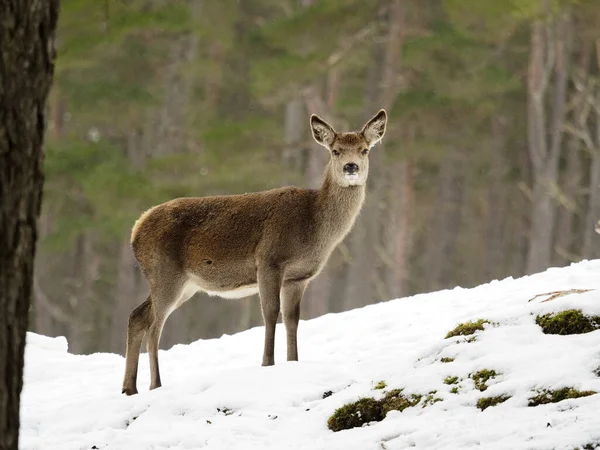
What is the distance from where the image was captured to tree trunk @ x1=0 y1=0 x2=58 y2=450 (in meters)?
4.25

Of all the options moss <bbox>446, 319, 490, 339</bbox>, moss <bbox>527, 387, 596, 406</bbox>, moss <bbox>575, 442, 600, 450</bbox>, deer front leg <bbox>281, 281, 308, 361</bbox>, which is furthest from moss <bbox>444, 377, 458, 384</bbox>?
deer front leg <bbox>281, 281, 308, 361</bbox>

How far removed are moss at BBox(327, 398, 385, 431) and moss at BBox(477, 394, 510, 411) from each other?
0.67m

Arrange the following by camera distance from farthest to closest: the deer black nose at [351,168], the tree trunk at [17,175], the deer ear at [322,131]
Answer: the deer ear at [322,131], the deer black nose at [351,168], the tree trunk at [17,175]

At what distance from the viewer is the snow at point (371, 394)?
5.64m

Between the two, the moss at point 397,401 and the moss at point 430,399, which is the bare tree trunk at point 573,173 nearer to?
the moss at point 397,401

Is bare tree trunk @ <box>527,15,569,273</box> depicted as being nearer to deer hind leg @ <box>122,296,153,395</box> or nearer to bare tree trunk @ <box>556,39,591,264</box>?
bare tree trunk @ <box>556,39,591,264</box>

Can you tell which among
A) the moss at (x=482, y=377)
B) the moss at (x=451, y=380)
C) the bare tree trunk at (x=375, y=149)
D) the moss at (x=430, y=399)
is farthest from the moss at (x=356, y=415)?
the bare tree trunk at (x=375, y=149)

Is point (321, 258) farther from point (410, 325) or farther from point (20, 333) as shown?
point (20, 333)

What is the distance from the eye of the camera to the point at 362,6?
23.7 meters

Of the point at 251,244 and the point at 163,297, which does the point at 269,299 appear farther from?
the point at 163,297

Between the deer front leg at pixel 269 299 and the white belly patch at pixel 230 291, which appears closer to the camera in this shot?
the deer front leg at pixel 269 299

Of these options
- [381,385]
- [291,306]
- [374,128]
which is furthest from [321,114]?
[381,385]

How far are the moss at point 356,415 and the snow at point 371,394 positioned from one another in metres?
0.07

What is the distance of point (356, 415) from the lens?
21.3 feet
